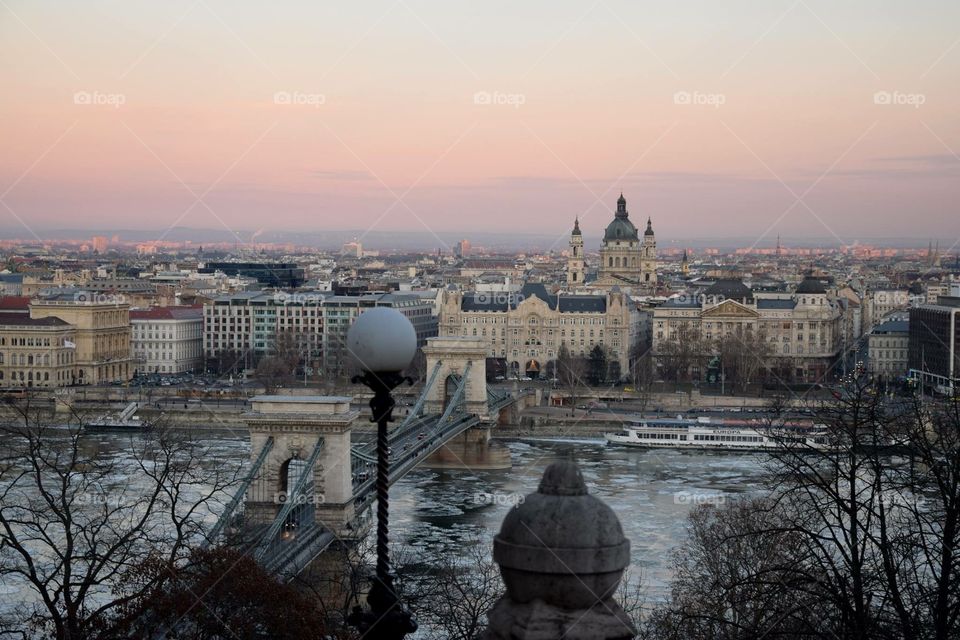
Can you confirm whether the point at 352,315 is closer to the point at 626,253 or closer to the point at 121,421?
the point at 121,421

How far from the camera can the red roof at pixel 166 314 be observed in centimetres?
4925

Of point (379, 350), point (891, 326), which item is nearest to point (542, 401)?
point (891, 326)

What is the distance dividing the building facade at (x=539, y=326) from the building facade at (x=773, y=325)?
1.60 metres

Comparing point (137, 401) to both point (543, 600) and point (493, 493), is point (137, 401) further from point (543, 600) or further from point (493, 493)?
point (543, 600)

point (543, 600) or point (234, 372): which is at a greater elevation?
point (543, 600)

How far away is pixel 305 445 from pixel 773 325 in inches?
1432

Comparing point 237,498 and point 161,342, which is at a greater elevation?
point 237,498

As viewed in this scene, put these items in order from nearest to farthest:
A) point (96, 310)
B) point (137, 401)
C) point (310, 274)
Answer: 1. point (137, 401)
2. point (96, 310)
3. point (310, 274)

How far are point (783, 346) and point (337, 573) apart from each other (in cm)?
3875

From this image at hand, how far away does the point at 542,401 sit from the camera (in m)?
41.0

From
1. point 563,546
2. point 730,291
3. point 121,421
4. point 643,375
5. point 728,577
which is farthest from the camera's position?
point 730,291

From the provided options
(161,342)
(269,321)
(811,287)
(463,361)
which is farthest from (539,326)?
(463,361)

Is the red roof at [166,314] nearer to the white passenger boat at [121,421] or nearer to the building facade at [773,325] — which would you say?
the white passenger boat at [121,421]

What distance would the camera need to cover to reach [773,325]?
50.5 meters
